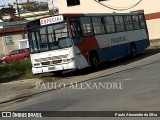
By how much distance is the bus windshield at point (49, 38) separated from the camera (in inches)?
770

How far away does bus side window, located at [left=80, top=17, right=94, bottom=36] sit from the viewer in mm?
20772

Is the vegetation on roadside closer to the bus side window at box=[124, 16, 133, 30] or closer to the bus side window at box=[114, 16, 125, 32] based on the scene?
the bus side window at box=[114, 16, 125, 32]

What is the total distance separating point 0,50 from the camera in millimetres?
53469

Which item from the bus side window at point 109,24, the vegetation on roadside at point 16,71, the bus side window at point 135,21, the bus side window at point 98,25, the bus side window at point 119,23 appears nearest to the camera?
the vegetation on roadside at point 16,71

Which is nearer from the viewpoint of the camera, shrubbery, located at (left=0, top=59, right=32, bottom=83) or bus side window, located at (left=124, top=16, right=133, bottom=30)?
shrubbery, located at (left=0, top=59, right=32, bottom=83)

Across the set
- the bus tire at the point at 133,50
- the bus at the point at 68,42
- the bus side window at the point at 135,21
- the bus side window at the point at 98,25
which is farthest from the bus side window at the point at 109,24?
the bus side window at the point at 135,21

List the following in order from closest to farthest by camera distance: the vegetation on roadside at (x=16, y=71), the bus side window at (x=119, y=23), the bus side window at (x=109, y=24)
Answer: the vegetation on roadside at (x=16, y=71), the bus side window at (x=109, y=24), the bus side window at (x=119, y=23)

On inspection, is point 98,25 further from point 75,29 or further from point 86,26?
point 75,29

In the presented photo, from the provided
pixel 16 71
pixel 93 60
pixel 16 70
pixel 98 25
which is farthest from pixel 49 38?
pixel 16 70

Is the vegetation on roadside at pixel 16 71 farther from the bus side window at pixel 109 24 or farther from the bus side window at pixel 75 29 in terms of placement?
the bus side window at pixel 109 24

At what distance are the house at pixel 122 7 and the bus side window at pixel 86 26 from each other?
1910cm

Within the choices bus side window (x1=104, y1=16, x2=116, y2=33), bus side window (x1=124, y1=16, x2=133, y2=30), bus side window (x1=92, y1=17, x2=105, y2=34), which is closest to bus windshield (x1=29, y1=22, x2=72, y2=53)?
bus side window (x1=92, y1=17, x2=105, y2=34)

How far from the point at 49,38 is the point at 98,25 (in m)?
3.61

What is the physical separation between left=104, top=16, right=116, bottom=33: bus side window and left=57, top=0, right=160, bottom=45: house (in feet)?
53.3
